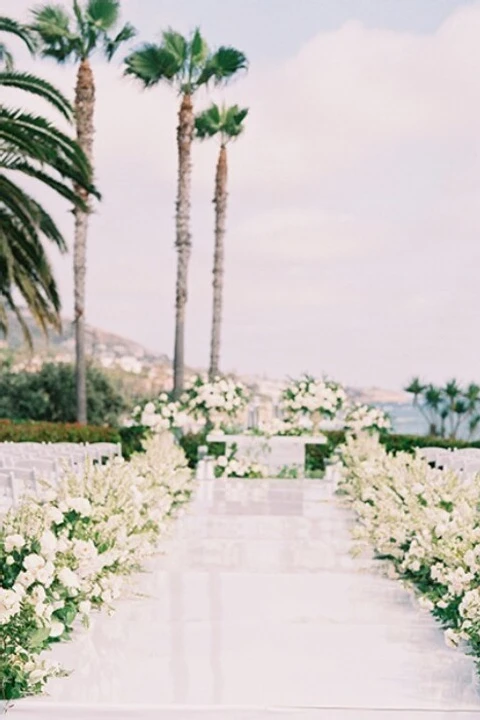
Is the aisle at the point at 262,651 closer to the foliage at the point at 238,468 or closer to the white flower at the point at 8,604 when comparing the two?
the white flower at the point at 8,604

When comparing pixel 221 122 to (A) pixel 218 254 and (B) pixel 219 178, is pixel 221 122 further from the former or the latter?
(A) pixel 218 254

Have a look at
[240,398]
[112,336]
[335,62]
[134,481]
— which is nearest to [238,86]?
[335,62]

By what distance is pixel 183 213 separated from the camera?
31.6 meters

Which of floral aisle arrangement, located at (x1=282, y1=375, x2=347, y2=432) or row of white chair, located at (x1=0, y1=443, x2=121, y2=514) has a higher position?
floral aisle arrangement, located at (x1=282, y1=375, x2=347, y2=432)

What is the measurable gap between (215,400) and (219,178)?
17.9m

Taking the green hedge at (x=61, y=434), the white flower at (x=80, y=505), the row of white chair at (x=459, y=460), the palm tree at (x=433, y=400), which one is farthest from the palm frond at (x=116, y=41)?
the white flower at (x=80, y=505)

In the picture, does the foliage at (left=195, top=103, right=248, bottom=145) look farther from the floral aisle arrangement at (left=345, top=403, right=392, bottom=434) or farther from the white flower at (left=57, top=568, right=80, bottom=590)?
the white flower at (left=57, top=568, right=80, bottom=590)

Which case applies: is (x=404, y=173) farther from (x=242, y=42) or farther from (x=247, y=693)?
(x=247, y=693)

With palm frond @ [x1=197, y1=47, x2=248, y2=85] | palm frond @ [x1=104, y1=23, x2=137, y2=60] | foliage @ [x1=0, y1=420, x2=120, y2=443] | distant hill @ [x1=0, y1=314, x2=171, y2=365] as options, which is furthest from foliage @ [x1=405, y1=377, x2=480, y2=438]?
→ distant hill @ [x1=0, y1=314, x2=171, y2=365]

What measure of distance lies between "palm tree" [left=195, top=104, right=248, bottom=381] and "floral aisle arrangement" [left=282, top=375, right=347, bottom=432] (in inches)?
599

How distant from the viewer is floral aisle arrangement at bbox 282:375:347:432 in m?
18.5

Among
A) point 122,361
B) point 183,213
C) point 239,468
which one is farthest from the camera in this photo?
point 122,361

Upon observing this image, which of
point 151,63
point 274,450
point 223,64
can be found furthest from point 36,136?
point 223,64

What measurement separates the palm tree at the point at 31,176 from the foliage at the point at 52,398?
1345 cm
